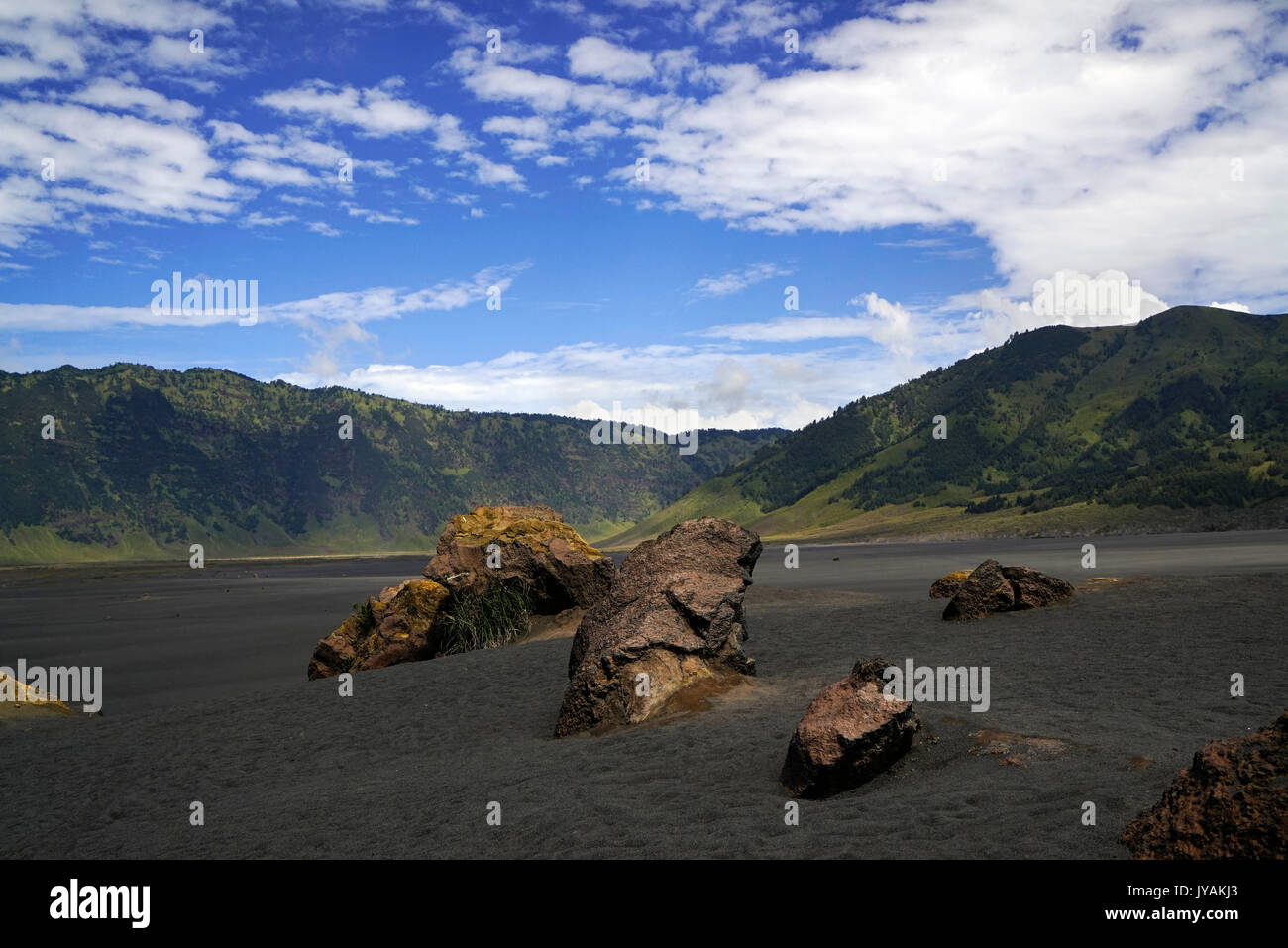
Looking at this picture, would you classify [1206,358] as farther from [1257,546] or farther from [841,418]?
[1257,546]

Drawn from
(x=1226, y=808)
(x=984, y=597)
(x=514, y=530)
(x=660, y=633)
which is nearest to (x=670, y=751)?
(x=660, y=633)

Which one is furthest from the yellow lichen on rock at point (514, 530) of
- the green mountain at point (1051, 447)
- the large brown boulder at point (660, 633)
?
the green mountain at point (1051, 447)

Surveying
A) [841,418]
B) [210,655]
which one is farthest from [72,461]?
[210,655]

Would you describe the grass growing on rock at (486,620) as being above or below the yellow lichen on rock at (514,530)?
below

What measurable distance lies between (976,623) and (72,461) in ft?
642

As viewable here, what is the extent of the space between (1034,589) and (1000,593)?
2.96ft

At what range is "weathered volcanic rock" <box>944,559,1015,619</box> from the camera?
19.5 m

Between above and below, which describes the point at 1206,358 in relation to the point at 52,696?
above

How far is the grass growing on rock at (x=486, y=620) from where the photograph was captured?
20.9 meters

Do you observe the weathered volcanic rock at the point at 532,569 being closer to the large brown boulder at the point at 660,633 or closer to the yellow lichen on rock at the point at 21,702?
the large brown boulder at the point at 660,633

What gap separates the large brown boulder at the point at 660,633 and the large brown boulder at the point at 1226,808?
6990mm

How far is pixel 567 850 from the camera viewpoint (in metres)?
Answer: 6.73

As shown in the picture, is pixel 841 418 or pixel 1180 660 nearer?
pixel 1180 660
